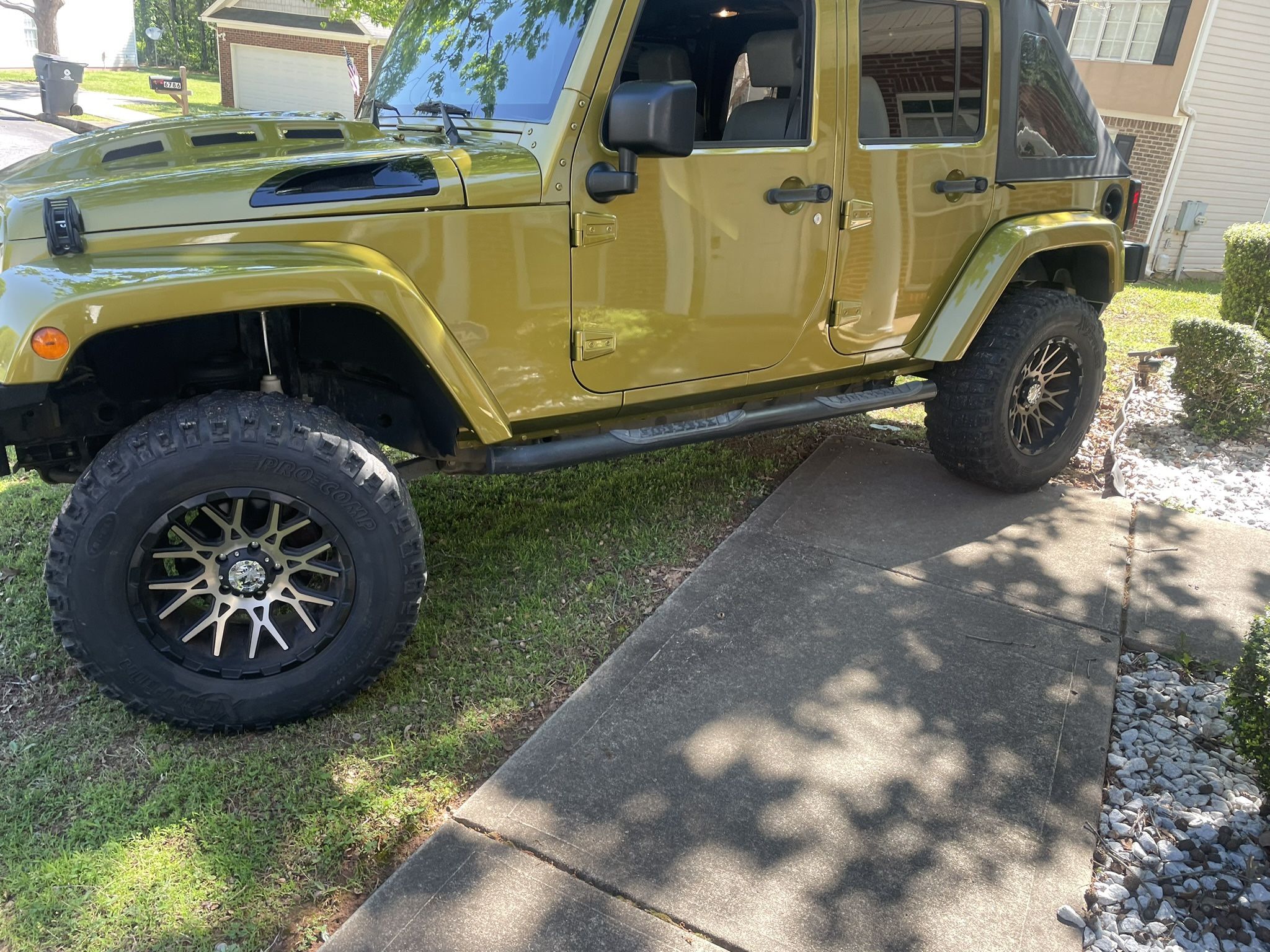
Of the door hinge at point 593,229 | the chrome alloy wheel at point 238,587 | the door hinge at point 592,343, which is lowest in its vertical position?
the chrome alloy wheel at point 238,587

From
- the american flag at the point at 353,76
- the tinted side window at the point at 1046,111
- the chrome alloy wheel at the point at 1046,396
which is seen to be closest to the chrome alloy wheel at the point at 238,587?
the american flag at the point at 353,76

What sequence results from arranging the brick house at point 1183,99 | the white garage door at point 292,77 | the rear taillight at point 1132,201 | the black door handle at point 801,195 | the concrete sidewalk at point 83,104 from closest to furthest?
1. the black door handle at point 801,195
2. the rear taillight at point 1132,201
3. the brick house at point 1183,99
4. the concrete sidewalk at point 83,104
5. the white garage door at point 292,77

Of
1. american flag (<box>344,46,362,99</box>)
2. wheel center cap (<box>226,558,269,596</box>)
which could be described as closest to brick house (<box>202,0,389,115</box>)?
american flag (<box>344,46,362,99</box>)

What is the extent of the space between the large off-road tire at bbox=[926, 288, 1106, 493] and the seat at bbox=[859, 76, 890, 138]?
1090mm

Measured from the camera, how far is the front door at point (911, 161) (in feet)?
11.5

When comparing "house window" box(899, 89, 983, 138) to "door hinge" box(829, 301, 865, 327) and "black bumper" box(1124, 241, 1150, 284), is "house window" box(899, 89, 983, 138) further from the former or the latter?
"black bumper" box(1124, 241, 1150, 284)

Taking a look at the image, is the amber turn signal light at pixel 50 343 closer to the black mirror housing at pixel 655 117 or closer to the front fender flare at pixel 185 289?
the front fender flare at pixel 185 289

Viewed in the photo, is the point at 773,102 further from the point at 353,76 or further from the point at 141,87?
the point at 141,87

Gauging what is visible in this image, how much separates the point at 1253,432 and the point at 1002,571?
302 cm

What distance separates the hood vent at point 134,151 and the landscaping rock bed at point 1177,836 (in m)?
3.24

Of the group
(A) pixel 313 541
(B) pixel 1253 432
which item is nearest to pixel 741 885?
(A) pixel 313 541

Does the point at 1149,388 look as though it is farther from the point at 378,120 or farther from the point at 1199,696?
the point at 378,120

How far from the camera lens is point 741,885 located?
2.26 m

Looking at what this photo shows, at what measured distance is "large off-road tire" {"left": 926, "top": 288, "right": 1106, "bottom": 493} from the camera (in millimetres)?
4148
